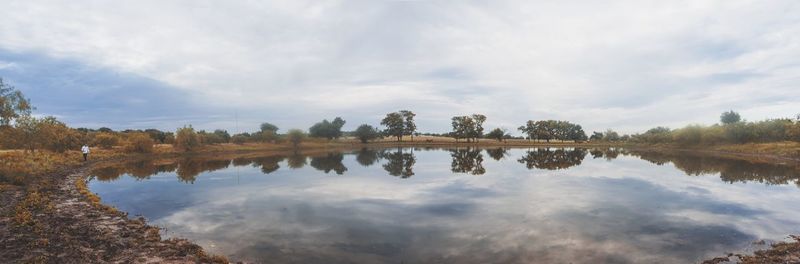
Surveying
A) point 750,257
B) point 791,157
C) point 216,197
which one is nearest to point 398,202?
point 216,197

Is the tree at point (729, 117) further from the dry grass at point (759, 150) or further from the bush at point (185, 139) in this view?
the bush at point (185, 139)

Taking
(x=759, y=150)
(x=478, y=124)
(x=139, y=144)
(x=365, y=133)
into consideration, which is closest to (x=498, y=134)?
(x=478, y=124)

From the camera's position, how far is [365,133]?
157875mm

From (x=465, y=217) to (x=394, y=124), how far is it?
152m

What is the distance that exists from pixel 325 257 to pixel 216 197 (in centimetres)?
1662

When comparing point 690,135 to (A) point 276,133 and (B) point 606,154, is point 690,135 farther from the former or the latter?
(A) point 276,133

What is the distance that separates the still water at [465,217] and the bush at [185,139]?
55338mm

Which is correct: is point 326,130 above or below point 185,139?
above

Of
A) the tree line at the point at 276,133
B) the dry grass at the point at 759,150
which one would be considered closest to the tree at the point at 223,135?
the tree line at the point at 276,133

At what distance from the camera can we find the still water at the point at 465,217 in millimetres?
13977

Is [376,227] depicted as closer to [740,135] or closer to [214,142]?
[214,142]

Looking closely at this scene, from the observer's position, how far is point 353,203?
24.2 meters

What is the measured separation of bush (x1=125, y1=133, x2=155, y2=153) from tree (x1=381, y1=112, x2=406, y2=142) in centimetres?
10345

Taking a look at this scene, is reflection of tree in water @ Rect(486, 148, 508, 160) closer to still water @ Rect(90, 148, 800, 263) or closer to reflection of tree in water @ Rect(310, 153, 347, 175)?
reflection of tree in water @ Rect(310, 153, 347, 175)
